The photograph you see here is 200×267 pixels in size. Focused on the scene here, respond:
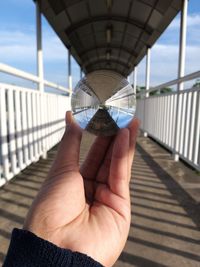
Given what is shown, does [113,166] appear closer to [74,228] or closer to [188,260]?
[74,228]

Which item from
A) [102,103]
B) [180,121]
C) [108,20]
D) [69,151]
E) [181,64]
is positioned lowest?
[180,121]

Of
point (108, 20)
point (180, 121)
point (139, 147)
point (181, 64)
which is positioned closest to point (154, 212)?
point (180, 121)

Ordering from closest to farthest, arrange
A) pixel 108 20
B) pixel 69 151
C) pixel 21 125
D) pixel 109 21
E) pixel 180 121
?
pixel 69 151 < pixel 21 125 < pixel 180 121 < pixel 108 20 < pixel 109 21

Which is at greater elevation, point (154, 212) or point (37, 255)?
point (37, 255)

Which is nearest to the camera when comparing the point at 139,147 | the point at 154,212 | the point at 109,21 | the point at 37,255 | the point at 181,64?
the point at 37,255

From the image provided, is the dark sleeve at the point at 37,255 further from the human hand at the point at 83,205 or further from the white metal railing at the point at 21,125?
the white metal railing at the point at 21,125

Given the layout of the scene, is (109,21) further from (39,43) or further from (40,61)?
(40,61)
